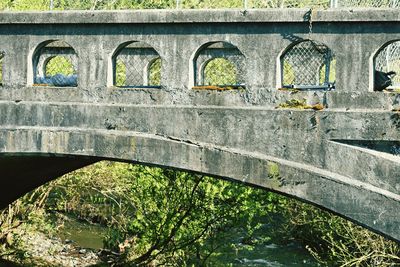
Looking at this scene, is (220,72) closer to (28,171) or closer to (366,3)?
(28,171)

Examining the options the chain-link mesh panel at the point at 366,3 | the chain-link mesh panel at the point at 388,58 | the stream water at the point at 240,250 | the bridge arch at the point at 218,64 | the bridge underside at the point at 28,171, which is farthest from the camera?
the stream water at the point at 240,250

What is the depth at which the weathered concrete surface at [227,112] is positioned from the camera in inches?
293

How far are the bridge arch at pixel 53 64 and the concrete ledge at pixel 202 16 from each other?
28 centimetres

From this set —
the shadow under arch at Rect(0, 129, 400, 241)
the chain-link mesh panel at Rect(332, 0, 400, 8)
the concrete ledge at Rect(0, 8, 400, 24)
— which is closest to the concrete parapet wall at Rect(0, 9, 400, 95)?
the concrete ledge at Rect(0, 8, 400, 24)

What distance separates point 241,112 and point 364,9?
4.57 ft

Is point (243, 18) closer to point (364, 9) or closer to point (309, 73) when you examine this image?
point (364, 9)

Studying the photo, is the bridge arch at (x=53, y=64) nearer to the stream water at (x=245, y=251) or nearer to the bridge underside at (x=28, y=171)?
the bridge underside at (x=28, y=171)

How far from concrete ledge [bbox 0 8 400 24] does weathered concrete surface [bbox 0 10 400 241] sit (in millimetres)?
11

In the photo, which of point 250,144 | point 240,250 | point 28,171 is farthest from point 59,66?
point 250,144

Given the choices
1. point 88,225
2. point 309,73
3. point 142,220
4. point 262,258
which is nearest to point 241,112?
point 309,73

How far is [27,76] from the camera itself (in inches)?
348

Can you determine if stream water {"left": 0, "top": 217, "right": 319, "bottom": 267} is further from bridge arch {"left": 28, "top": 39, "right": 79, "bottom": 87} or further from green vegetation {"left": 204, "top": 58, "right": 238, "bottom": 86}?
green vegetation {"left": 204, "top": 58, "right": 238, "bottom": 86}

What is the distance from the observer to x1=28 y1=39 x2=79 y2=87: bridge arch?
29.3 ft

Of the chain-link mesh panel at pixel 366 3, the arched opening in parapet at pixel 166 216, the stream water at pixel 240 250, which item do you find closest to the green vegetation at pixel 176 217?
the arched opening in parapet at pixel 166 216
